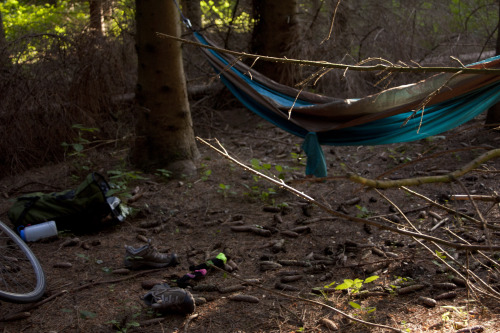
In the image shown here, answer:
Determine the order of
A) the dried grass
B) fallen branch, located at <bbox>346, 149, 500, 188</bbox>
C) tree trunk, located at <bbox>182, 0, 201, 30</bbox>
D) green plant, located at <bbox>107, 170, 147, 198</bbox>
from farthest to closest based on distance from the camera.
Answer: tree trunk, located at <bbox>182, 0, 201, 30</bbox>, the dried grass, green plant, located at <bbox>107, 170, 147, 198</bbox>, fallen branch, located at <bbox>346, 149, 500, 188</bbox>

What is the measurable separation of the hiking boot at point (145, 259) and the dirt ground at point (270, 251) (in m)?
0.06

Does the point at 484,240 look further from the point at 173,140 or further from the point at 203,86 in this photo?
the point at 203,86

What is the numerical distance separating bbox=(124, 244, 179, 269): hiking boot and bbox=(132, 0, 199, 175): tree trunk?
134 cm

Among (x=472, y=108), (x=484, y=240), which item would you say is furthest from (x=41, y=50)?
(x=484, y=240)

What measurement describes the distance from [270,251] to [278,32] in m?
3.29

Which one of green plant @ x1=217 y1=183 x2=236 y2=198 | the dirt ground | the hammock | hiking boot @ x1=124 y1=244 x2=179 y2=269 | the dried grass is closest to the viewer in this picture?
the dirt ground

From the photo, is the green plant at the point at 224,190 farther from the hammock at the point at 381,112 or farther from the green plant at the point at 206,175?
the hammock at the point at 381,112

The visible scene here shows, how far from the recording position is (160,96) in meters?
4.00

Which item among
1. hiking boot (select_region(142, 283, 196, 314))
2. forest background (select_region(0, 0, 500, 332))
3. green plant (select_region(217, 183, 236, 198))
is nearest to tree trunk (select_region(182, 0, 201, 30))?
forest background (select_region(0, 0, 500, 332))

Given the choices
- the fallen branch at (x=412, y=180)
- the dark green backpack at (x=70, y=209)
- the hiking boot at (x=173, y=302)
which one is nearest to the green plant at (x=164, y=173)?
the dark green backpack at (x=70, y=209)

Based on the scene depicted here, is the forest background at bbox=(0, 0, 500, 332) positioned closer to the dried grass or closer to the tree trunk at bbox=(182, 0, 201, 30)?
the dried grass

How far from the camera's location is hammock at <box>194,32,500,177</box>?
307 cm

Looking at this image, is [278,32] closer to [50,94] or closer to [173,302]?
[50,94]

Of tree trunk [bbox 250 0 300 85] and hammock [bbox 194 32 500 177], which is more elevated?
tree trunk [bbox 250 0 300 85]
